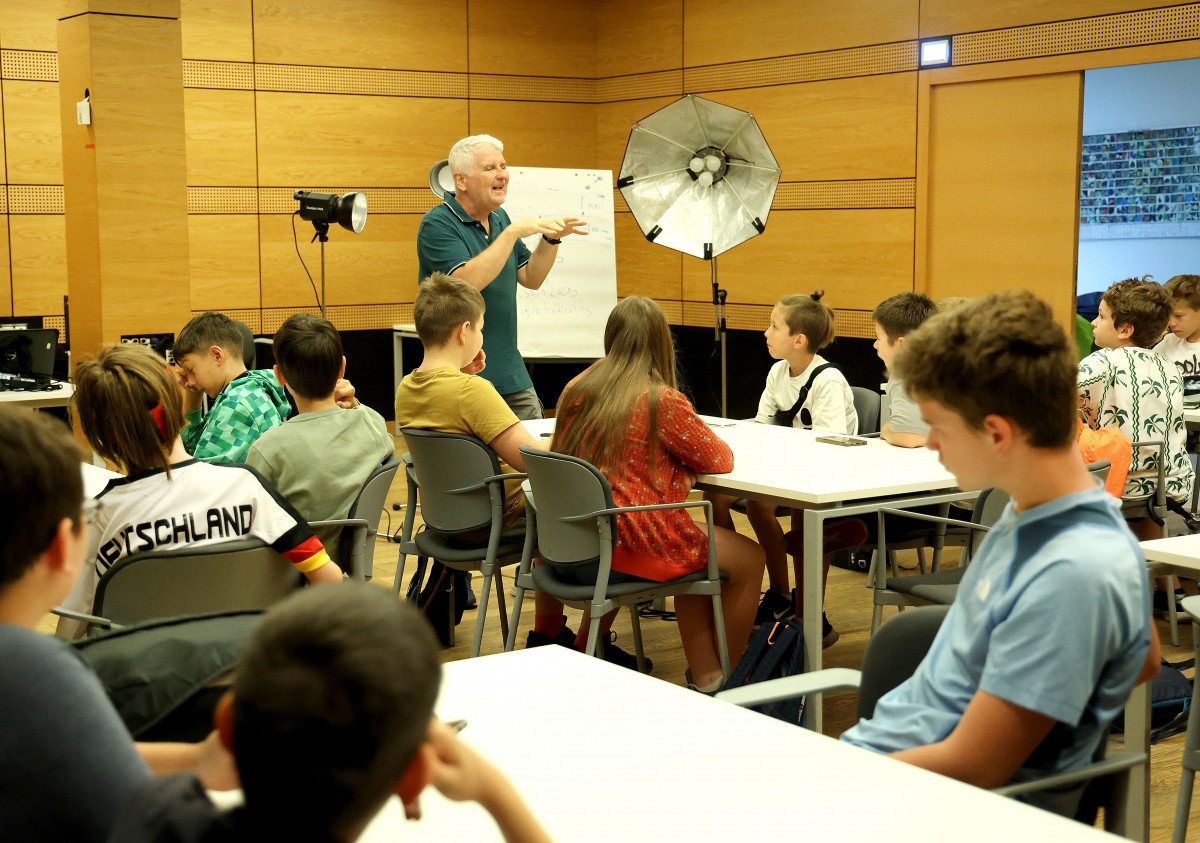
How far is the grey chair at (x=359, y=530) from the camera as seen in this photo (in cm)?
280

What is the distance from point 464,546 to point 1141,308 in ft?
7.81

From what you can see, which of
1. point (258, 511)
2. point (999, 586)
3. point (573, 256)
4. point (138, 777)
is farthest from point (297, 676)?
point (573, 256)

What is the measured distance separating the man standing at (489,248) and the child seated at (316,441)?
3.87ft

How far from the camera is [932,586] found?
9.82 feet

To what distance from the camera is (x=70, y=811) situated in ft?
3.15

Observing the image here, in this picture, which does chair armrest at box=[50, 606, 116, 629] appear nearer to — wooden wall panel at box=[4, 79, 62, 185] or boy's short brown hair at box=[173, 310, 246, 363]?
boy's short brown hair at box=[173, 310, 246, 363]

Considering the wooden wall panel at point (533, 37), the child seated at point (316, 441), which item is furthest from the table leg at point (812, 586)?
the wooden wall panel at point (533, 37)

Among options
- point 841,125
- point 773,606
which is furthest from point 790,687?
point 841,125

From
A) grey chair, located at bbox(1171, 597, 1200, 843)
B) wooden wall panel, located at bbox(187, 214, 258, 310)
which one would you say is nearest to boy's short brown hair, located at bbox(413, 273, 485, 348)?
grey chair, located at bbox(1171, 597, 1200, 843)

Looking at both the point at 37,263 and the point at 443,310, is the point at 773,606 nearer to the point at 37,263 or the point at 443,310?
the point at 443,310

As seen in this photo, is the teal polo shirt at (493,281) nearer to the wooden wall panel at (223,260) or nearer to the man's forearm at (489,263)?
the man's forearm at (489,263)

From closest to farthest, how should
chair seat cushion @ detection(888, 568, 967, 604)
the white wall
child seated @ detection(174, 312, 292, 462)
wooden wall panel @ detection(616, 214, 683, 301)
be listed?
chair seat cushion @ detection(888, 568, 967, 604) → child seated @ detection(174, 312, 292, 462) → the white wall → wooden wall panel @ detection(616, 214, 683, 301)

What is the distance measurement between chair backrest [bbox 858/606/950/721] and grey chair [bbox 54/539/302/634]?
1107 mm

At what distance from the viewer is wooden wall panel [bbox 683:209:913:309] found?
22.6ft
